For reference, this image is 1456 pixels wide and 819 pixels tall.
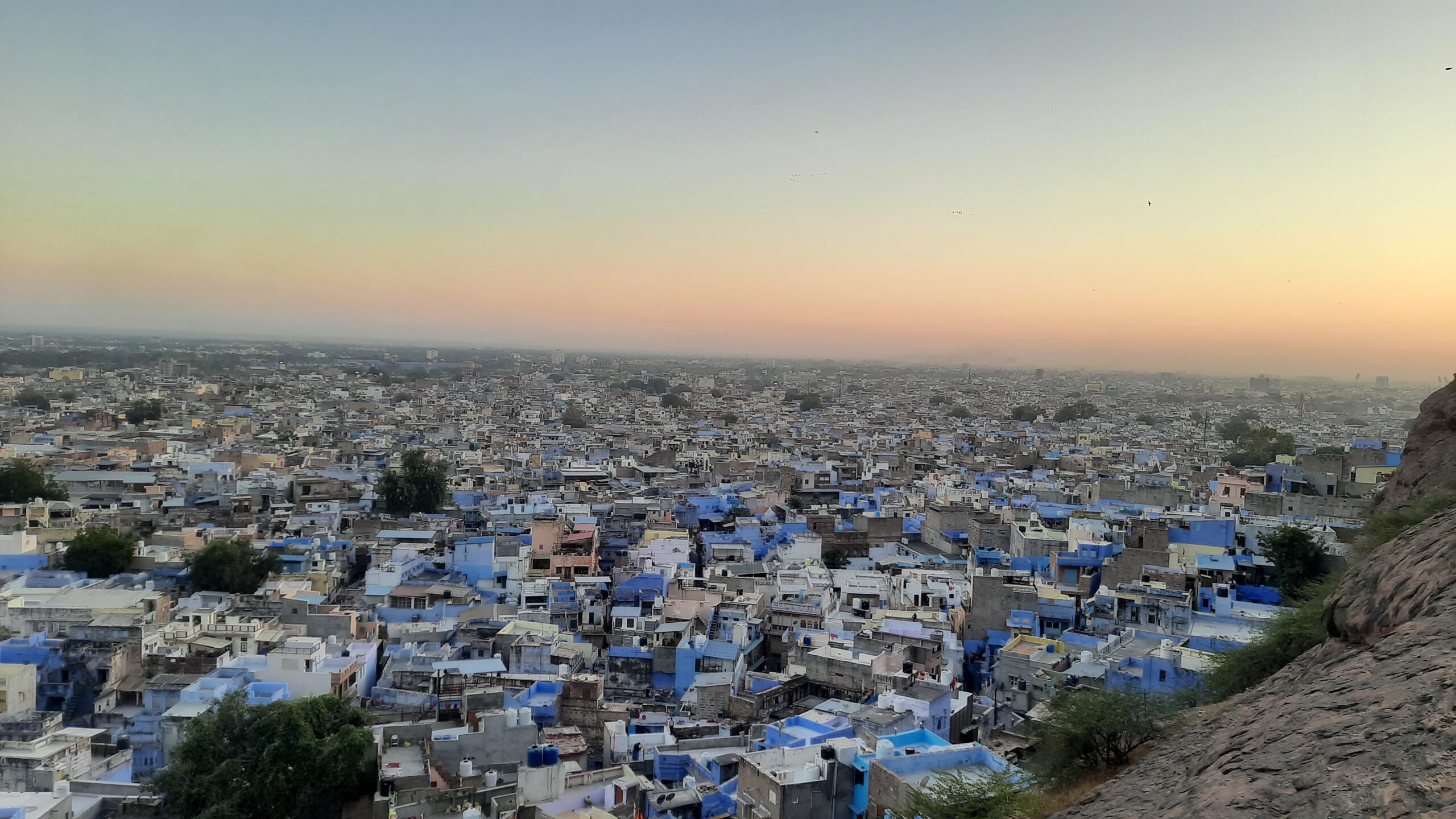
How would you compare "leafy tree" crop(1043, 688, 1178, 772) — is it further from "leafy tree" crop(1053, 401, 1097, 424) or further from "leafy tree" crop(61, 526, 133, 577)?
"leafy tree" crop(1053, 401, 1097, 424)

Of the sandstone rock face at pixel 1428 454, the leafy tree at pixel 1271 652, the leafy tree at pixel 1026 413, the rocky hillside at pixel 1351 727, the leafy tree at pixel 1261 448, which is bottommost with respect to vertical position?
the leafy tree at pixel 1026 413

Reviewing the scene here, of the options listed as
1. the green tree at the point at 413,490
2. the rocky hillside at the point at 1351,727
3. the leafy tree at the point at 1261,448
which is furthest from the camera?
the leafy tree at the point at 1261,448

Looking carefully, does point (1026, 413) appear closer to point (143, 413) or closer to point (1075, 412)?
point (1075, 412)

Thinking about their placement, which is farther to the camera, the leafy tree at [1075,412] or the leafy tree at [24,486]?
the leafy tree at [1075,412]

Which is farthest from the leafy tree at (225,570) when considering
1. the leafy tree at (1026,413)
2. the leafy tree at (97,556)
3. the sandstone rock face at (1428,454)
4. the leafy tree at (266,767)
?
the leafy tree at (1026,413)

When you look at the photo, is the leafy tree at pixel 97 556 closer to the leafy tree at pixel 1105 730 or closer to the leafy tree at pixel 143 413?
the leafy tree at pixel 1105 730

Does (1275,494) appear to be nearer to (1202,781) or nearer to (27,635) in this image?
(1202,781)

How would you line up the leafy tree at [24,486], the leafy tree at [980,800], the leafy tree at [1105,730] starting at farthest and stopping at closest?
1. the leafy tree at [24,486]
2. the leafy tree at [1105,730]
3. the leafy tree at [980,800]
